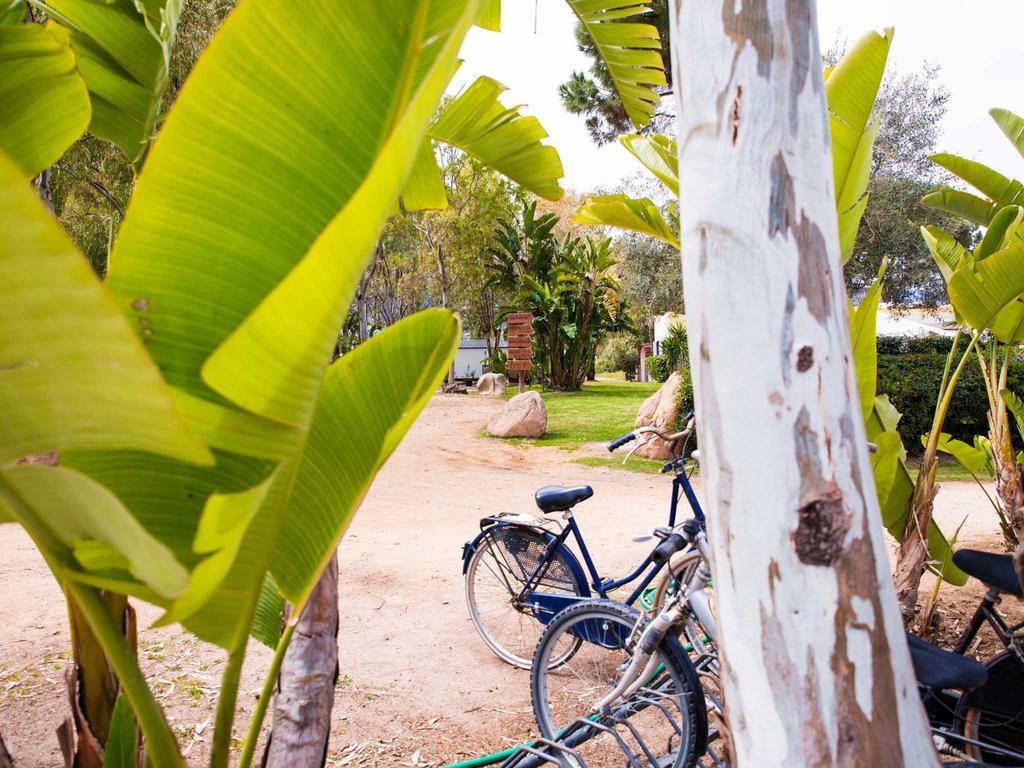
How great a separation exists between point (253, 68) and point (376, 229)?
28 cm

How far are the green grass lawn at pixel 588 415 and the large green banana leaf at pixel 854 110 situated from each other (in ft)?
30.6

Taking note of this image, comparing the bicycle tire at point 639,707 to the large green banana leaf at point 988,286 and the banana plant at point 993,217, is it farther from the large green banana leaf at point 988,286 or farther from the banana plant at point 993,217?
the banana plant at point 993,217

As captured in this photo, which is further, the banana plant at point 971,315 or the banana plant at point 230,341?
the banana plant at point 971,315

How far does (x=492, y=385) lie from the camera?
21.3 meters

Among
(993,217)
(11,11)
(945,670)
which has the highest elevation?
(993,217)

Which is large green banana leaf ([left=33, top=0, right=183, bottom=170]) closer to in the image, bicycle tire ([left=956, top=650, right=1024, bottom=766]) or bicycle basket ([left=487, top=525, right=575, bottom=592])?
bicycle basket ([left=487, top=525, right=575, bottom=592])

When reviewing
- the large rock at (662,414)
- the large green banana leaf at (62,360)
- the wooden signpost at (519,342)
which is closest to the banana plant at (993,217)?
Result: the large green banana leaf at (62,360)

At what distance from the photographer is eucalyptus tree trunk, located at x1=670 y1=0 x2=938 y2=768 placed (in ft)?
3.44

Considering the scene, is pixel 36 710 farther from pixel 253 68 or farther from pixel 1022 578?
pixel 1022 578

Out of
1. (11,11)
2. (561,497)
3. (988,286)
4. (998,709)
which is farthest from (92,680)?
(988,286)

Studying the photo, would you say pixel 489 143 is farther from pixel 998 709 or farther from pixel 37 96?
pixel 998 709

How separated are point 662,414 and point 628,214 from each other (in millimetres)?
7786

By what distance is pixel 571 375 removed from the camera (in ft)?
71.3

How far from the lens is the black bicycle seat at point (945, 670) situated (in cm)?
190
